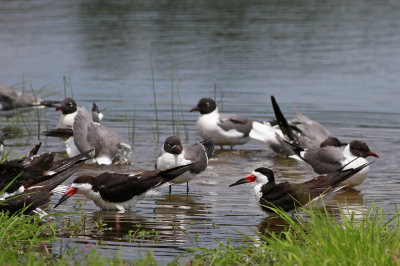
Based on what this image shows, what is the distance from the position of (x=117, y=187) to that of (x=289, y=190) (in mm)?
1887

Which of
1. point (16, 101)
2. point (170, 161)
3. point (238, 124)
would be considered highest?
point (16, 101)

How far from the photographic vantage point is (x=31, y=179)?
8.68 metres

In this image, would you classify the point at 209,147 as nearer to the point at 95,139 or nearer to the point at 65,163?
the point at 95,139

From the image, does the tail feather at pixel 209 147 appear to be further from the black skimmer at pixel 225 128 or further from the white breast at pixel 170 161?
the black skimmer at pixel 225 128

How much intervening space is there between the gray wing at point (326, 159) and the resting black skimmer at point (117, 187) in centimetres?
241

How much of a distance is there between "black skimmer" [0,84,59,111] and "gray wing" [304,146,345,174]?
5.86 meters

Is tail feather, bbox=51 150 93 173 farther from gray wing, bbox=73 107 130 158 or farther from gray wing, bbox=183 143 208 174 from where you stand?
gray wing, bbox=73 107 130 158

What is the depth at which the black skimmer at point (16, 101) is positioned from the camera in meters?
14.9

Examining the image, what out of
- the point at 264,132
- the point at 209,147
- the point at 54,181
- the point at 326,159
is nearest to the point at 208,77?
the point at 264,132

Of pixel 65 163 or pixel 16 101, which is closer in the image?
pixel 65 163

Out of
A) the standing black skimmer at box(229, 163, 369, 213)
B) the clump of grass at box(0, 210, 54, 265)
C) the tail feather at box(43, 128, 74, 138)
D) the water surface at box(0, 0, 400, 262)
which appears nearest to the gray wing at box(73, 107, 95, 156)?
the tail feather at box(43, 128, 74, 138)

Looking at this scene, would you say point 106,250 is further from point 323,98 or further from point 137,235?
point 323,98

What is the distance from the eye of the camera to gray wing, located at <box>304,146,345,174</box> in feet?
34.6

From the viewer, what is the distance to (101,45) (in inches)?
943
